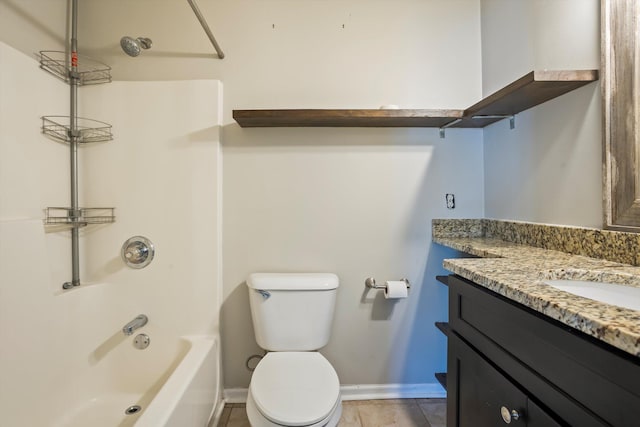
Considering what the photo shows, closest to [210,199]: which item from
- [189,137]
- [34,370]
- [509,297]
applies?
[189,137]

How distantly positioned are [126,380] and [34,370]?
427 millimetres

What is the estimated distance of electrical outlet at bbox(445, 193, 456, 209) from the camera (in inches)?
63.9

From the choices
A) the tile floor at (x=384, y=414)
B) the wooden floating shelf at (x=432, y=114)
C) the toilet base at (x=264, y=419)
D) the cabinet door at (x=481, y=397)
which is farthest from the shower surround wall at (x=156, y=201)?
the cabinet door at (x=481, y=397)

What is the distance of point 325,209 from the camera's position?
1.59m

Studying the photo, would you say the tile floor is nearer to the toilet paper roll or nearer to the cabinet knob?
the toilet paper roll

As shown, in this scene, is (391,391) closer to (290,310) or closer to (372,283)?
(372,283)

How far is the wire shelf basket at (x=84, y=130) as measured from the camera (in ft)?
4.57

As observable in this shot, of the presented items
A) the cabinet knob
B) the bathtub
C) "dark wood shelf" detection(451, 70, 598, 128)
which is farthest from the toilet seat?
"dark wood shelf" detection(451, 70, 598, 128)

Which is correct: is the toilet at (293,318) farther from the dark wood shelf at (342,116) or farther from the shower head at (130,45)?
the shower head at (130,45)

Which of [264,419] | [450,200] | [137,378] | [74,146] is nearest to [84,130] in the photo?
[74,146]

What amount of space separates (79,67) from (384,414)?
2476 mm

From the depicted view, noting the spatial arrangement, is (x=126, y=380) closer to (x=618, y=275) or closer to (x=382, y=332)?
(x=382, y=332)

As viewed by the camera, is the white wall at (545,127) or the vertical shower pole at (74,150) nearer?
the white wall at (545,127)

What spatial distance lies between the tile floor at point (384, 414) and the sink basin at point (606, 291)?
103cm
